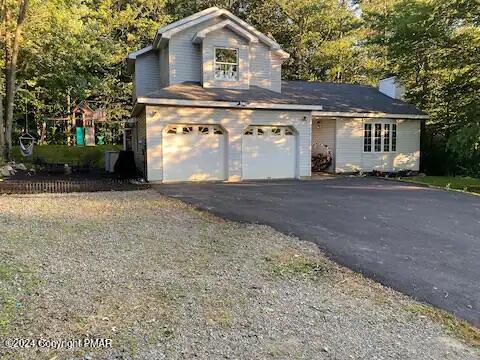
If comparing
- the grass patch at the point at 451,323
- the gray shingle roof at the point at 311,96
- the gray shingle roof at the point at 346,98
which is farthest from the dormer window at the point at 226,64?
the grass patch at the point at 451,323

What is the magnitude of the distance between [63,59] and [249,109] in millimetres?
10549

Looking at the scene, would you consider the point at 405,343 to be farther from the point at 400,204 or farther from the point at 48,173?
the point at 48,173

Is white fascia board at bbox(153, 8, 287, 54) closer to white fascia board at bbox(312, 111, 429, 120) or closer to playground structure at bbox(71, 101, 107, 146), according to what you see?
white fascia board at bbox(312, 111, 429, 120)

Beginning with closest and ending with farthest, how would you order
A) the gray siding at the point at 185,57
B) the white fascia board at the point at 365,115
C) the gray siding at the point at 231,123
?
the gray siding at the point at 231,123 < the gray siding at the point at 185,57 < the white fascia board at the point at 365,115

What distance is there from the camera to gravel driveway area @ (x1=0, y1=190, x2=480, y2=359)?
3.17 metres

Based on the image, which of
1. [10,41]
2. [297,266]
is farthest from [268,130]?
[10,41]

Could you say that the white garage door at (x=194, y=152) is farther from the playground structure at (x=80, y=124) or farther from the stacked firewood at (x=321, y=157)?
the playground structure at (x=80, y=124)

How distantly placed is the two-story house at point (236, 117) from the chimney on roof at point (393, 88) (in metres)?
2.15

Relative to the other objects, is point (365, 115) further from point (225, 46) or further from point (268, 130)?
point (225, 46)

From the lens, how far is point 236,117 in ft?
48.6

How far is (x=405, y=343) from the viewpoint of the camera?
11.0 feet

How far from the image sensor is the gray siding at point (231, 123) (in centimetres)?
1371

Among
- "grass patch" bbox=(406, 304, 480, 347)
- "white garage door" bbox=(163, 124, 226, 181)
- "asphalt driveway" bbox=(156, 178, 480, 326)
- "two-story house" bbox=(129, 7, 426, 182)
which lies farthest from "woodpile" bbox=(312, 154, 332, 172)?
"grass patch" bbox=(406, 304, 480, 347)

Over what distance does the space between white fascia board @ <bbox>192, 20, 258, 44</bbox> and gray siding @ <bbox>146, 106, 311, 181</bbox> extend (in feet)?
10.6
